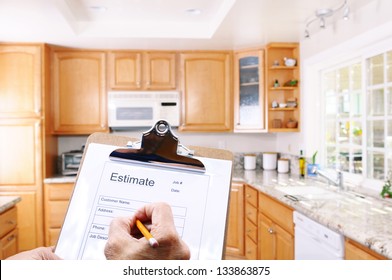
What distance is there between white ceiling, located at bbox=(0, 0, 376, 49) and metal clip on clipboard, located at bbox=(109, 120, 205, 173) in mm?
1733

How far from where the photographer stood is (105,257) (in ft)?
1.97

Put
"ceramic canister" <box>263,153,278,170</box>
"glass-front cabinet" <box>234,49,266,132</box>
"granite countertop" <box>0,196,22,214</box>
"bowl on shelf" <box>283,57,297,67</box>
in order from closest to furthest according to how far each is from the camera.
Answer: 1. "granite countertop" <box>0,196,22,214</box>
2. "bowl on shelf" <box>283,57,297,67</box>
3. "glass-front cabinet" <box>234,49,266,132</box>
4. "ceramic canister" <box>263,153,278,170</box>

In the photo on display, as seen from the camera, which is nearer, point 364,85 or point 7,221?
point 7,221

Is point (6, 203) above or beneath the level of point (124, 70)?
beneath

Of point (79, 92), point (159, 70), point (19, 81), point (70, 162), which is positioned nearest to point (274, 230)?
point (159, 70)

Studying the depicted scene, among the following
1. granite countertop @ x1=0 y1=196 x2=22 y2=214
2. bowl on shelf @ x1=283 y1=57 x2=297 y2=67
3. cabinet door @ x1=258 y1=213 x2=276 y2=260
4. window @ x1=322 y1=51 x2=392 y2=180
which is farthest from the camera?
bowl on shelf @ x1=283 y1=57 x2=297 y2=67

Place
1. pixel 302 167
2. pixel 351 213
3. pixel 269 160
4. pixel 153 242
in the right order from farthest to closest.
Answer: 1. pixel 269 160
2. pixel 302 167
3. pixel 351 213
4. pixel 153 242

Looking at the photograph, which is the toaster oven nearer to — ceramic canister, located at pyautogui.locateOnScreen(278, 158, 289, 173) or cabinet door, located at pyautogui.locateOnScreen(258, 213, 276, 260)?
cabinet door, located at pyautogui.locateOnScreen(258, 213, 276, 260)

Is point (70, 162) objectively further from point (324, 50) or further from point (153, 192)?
point (153, 192)

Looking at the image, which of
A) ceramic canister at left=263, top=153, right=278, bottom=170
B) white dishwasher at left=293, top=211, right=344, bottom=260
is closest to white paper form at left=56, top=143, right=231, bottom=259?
white dishwasher at left=293, top=211, right=344, bottom=260

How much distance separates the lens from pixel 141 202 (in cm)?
62

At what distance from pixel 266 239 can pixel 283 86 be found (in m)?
1.44

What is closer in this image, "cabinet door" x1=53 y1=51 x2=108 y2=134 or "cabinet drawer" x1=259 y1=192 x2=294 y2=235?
"cabinet drawer" x1=259 y1=192 x2=294 y2=235

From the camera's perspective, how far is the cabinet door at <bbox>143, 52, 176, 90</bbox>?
3453mm
